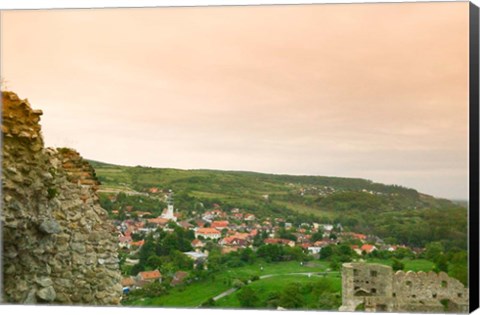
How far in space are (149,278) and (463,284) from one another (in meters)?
3.60

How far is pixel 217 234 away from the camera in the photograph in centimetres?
893

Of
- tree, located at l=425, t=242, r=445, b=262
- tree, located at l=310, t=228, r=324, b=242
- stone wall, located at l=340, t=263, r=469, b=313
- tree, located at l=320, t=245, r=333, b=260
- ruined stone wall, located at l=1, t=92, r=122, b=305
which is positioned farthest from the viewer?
tree, located at l=310, t=228, r=324, b=242

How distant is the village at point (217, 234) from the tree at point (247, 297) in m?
0.49

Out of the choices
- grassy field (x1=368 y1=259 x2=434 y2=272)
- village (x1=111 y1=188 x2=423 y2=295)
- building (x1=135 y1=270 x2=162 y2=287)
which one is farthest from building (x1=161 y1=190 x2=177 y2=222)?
grassy field (x1=368 y1=259 x2=434 y2=272)

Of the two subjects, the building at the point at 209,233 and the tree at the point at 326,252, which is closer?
the tree at the point at 326,252

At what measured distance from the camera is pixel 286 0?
27.5 feet

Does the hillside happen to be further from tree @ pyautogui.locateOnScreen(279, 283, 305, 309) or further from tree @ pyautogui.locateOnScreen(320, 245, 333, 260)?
tree @ pyautogui.locateOnScreen(279, 283, 305, 309)

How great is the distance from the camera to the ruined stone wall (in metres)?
8.40

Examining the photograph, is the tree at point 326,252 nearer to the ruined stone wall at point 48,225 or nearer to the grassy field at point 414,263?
the grassy field at point 414,263

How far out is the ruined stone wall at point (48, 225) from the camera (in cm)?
840

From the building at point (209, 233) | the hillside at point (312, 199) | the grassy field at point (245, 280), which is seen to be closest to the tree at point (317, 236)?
the hillside at point (312, 199)

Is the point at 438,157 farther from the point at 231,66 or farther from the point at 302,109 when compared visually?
the point at 231,66

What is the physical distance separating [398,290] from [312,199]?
4.61 feet

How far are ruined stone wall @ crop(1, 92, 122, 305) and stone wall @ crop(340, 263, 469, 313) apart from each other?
275 cm
